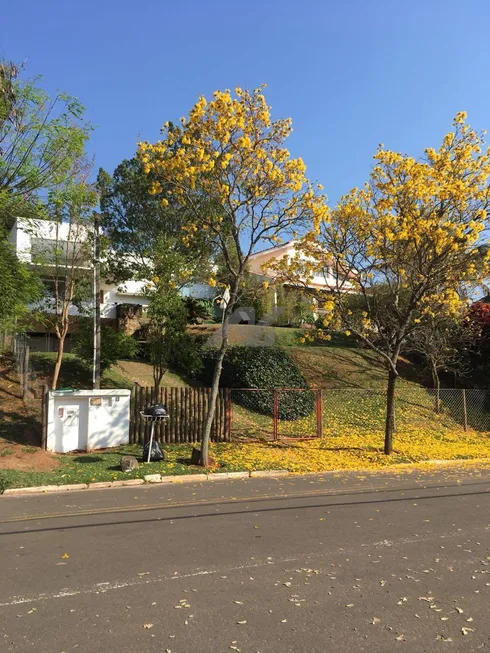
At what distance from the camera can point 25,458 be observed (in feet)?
37.9

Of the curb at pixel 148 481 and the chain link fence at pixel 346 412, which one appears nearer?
the curb at pixel 148 481

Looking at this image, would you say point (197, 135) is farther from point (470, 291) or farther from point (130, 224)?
point (130, 224)

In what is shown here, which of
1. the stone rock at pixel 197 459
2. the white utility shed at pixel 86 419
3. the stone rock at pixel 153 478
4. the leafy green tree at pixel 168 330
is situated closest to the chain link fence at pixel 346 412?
the leafy green tree at pixel 168 330

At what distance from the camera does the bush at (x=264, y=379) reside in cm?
1798

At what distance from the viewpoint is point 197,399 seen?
1483cm

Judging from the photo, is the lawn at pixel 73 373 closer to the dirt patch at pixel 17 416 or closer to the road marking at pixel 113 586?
the dirt patch at pixel 17 416

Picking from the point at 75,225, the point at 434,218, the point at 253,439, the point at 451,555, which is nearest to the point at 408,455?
the point at 253,439

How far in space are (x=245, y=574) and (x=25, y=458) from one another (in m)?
8.23

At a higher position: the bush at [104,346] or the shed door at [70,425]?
the bush at [104,346]

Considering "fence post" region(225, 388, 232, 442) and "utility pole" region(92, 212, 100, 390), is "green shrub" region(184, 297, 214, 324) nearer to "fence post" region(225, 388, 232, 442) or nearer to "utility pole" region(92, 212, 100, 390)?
"utility pole" region(92, 212, 100, 390)

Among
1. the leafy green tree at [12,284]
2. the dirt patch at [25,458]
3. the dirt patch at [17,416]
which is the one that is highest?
the leafy green tree at [12,284]

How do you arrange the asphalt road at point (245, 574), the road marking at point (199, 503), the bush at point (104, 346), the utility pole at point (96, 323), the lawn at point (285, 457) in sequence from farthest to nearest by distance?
the bush at point (104, 346)
the utility pole at point (96, 323)
the lawn at point (285, 457)
the road marking at point (199, 503)
the asphalt road at point (245, 574)

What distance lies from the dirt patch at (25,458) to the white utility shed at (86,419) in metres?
0.57

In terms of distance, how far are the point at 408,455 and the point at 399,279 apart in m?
4.96
